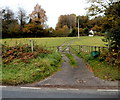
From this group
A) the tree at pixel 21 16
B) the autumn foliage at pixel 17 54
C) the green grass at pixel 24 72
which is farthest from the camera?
the tree at pixel 21 16

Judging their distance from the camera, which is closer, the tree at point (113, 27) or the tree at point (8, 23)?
the tree at point (113, 27)

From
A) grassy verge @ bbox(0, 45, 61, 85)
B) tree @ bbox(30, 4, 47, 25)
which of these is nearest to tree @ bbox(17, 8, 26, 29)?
tree @ bbox(30, 4, 47, 25)

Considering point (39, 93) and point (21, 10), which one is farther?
point (21, 10)

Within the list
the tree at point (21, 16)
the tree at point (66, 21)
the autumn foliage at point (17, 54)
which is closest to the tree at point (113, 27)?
the autumn foliage at point (17, 54)

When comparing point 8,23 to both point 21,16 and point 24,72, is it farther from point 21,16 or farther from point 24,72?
point 24,72

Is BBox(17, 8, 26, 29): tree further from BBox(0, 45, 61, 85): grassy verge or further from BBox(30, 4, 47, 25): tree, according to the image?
BBox(0, 45, 61, 85): grassy verge

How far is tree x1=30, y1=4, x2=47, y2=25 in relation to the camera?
45325mm

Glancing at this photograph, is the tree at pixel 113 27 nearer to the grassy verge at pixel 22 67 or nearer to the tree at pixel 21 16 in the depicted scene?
the grassy verge at pixel 22 67

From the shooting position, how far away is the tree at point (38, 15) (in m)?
45.3

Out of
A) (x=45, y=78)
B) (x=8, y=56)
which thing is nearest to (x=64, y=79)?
(x=45, y=78)

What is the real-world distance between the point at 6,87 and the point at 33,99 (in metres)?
1.96

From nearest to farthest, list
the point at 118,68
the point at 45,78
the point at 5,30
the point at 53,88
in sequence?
the point at 53,88, the point at 45,78, the point at 118,68, the point at 5,30

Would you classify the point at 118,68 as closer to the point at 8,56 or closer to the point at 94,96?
the point at 94,96

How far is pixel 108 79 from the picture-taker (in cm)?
653
